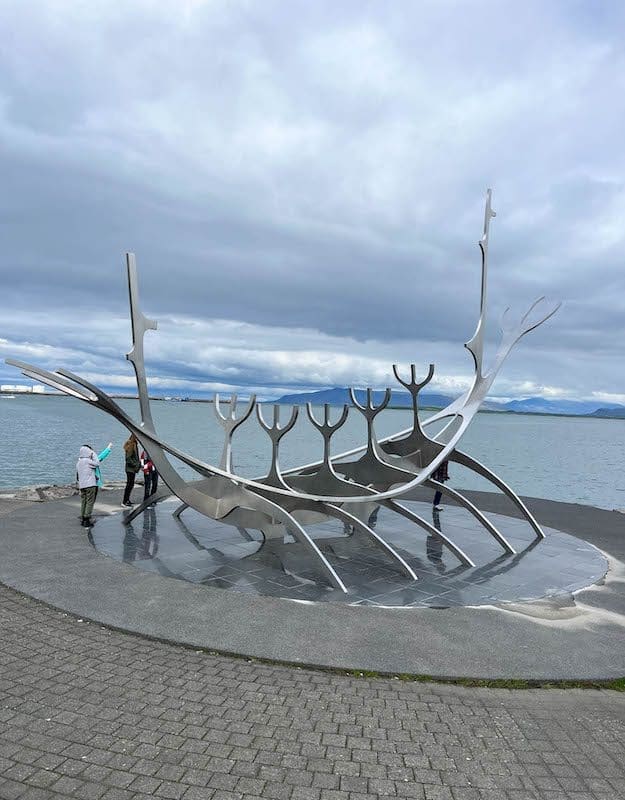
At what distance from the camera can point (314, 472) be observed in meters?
12.9

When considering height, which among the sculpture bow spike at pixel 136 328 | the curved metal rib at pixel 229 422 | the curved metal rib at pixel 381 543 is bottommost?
the curved metal rib at pixel 381 543

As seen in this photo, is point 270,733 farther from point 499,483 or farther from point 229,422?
point 499,483

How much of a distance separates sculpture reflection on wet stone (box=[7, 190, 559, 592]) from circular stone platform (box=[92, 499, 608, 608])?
301mm

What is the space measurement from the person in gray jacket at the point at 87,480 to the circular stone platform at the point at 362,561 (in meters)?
0.40

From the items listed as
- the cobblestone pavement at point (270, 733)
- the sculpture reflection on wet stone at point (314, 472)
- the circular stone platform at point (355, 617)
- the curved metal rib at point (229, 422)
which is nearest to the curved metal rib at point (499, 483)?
the sculpture reflection on wet stone at point (314, 472)

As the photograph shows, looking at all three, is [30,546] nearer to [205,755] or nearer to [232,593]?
[232,593]

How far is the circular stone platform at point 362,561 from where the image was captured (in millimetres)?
8930

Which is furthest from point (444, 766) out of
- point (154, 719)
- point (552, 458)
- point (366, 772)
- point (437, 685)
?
point (552, 458)

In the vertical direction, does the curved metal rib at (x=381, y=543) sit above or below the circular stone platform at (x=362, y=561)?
above

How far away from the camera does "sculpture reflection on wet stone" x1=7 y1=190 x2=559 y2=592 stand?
10.2 metres

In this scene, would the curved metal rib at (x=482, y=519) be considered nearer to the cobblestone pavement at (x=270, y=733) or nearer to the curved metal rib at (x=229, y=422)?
the curved metal rib at (x=229, y=422)

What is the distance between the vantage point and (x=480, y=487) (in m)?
29.5

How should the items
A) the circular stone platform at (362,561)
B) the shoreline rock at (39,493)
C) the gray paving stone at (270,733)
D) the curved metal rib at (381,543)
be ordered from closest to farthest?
1. the gray paving stone at (270,733)
2. the circular stone platform at (362,561)
3. the curved metal rib at (381,543)
4. the shoreline rock at (39,493)

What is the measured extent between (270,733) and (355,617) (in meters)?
2.89
